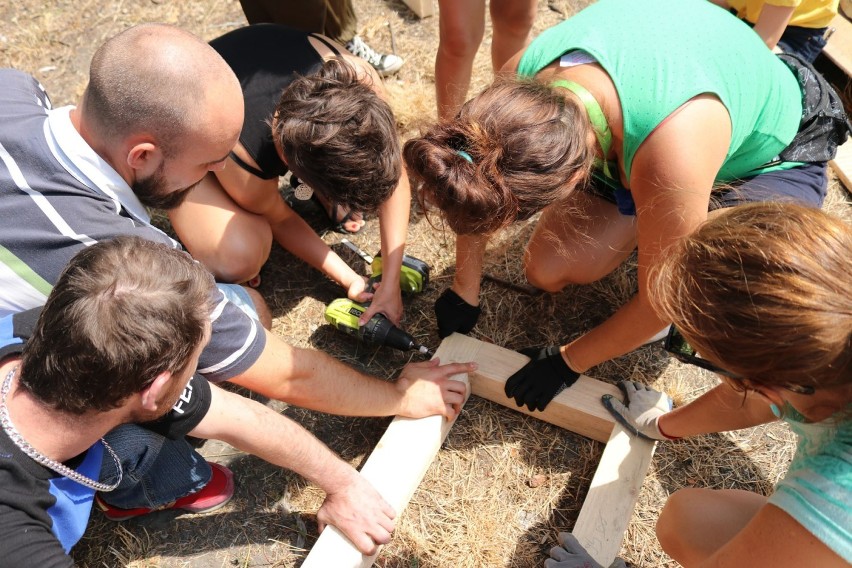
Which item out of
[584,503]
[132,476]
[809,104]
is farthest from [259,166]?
[809,104]

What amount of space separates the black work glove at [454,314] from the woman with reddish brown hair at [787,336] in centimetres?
119

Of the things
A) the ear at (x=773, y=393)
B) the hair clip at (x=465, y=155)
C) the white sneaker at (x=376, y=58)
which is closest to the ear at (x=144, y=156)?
the hair clip at (x=465, y=155)

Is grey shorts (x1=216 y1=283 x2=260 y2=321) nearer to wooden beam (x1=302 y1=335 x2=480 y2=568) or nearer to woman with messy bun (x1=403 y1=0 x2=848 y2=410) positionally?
wooden beam (x1=302 y1=335 x2=480 y2=568)

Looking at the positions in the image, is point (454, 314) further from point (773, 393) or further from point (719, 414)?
point (773, 393)

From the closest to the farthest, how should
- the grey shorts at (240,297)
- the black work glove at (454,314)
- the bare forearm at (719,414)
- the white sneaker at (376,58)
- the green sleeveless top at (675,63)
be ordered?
1. the green sleeveless top at (675,63)
2. the bare forearm at (719,414)
3. the grey shorts at (240,297)
4. the black work glove at (454,314)
5. the white sneaker at (376,58)

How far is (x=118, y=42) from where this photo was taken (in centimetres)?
170

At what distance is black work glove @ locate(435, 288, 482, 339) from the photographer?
2.44 meters

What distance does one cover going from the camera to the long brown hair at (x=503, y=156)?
5.11ft

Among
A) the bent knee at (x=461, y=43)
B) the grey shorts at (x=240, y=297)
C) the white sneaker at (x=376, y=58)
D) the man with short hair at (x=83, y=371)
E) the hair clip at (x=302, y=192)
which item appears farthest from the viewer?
the white sneaker at (x=376, y=58)

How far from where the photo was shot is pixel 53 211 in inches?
61.3

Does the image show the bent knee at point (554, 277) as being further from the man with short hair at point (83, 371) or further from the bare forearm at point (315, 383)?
the man with short hair at point (83, 371)

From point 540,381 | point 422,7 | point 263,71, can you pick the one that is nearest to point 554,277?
point 540,381

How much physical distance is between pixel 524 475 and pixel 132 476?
1.32 meters

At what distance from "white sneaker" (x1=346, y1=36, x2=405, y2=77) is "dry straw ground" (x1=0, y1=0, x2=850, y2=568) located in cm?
121
